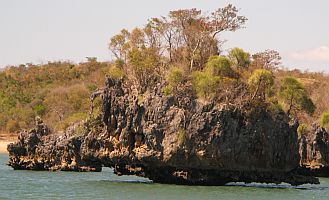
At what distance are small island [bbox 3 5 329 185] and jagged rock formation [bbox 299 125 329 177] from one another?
15.8 metres

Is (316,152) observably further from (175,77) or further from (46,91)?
(46,91)

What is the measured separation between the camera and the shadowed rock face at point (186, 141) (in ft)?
154

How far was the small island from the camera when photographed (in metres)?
47.1

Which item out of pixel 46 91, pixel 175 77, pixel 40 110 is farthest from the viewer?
pixel 46 91

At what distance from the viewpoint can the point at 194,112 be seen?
47406 mm

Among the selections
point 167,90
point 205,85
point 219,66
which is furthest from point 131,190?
point 219,66

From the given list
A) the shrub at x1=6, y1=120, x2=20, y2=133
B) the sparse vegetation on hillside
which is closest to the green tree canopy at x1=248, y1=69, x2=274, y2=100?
the sparse vegetation on hillside

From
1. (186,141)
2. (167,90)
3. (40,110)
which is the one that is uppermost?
(40,110)

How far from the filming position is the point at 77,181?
54562 millimetres

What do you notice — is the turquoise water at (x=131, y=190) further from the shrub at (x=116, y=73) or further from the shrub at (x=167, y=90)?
the shrub at (x=116, y=73)

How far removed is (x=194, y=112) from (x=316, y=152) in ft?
87.5

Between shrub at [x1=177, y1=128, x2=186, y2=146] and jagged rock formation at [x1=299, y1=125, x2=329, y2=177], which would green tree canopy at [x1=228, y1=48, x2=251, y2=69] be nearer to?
shrub at [x1=177, y1=128, x2=186, y2=146]

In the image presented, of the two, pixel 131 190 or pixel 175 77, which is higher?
pixel 175 77

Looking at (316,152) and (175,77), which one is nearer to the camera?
(175,77)
